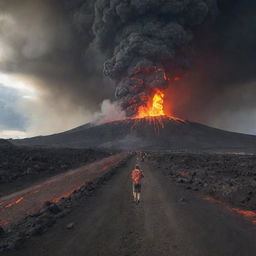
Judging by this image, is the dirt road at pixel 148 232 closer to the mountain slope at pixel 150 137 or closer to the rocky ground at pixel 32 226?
the rocky ground at pixel 32 226

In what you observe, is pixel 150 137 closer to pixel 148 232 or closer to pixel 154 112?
pixel 154 112

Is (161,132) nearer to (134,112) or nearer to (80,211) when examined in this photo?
(134,112)

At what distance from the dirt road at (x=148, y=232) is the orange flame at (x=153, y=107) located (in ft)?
458

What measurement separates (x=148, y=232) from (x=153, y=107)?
160929mm

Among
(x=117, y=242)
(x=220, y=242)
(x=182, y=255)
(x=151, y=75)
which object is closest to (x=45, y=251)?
(x=117, y=242)

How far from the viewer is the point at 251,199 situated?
12.6 metres

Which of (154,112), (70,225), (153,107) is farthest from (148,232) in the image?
(154,112)

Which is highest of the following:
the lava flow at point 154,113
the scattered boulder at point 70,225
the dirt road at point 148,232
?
the lava flow at point 154,113

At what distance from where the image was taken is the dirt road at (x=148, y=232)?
22.5 ft

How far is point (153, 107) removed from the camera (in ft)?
549

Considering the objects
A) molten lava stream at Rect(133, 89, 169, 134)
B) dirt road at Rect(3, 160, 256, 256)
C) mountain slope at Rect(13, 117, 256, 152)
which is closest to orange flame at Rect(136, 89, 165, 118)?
molten lava stream at Rect(133, 89, 169, 134)

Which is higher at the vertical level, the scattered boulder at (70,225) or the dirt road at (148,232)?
the scattered boulder at (70,225)

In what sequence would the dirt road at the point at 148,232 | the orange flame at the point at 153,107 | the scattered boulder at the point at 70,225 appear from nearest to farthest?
the dirt road at the point at 148,232 < the scattered boulder at the point at 70,225 < the orange flame at the point at 153,107

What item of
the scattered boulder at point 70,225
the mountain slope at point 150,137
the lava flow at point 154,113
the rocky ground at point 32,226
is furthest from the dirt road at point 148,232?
the lava flow at point 154,113
